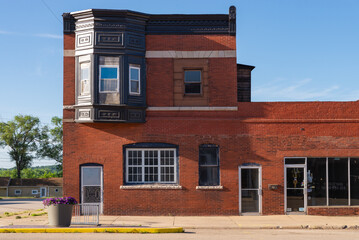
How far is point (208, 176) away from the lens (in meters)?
20.7

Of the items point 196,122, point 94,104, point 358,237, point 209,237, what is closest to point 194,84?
point 196,122

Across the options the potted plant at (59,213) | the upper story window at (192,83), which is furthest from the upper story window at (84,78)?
the potted plant at (59,213)

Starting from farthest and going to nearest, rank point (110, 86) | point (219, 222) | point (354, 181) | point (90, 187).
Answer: point (354, 181), point (90, 187), point (110, 86), point (219, 222)

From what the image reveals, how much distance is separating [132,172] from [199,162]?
125 inches

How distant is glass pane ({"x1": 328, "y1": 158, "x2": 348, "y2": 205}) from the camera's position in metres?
20.6

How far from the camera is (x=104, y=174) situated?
20.5 m

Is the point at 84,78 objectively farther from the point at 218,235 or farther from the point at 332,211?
the point at 332,211

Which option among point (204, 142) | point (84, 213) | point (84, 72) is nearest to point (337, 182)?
point (204, 142)

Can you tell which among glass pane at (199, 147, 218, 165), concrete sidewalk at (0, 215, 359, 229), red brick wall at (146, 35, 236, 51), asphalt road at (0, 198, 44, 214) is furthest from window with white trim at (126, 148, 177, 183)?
asphalt road at (0, 198, 44, 214)

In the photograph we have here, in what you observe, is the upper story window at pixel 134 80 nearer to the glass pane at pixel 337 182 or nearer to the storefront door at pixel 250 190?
the storefront door at pixel 250 190

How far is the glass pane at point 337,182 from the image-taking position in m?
20.6

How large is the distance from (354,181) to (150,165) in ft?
31.3

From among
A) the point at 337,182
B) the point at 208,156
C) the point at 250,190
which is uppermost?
the point at 208,156

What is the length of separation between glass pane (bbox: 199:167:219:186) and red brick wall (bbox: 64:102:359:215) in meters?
0.31
